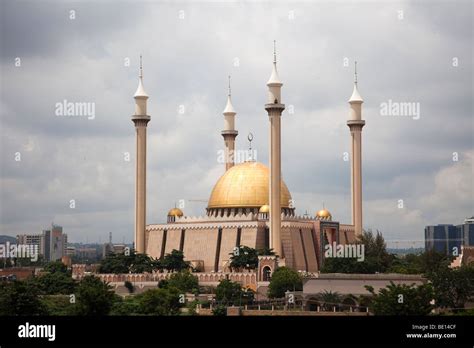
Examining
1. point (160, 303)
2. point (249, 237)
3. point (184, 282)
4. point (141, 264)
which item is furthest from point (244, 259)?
point (160, 303)

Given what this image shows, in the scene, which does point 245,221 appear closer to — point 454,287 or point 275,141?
point 275,141

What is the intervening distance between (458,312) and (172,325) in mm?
25338

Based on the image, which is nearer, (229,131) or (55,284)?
(55,284)

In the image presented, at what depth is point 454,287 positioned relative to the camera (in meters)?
66.1

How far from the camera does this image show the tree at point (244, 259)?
272 feet

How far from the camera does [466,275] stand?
221 ft

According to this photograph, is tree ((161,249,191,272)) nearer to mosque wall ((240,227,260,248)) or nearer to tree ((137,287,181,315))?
mosque wall ((240,227,260,248))

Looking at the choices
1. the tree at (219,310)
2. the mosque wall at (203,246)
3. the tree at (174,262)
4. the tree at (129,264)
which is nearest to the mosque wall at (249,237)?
the mosque wall at (203,246)

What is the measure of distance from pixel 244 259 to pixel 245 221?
546cm

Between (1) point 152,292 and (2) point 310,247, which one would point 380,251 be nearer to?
(2) point 310,247

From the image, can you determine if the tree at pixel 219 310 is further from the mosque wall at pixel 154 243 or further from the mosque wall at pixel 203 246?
the mosque wall at pixel 154 243

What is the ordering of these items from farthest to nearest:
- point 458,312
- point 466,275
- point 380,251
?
point 380,251
point 466,275
point 458,312

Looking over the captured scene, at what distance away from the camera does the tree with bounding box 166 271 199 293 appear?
250ft

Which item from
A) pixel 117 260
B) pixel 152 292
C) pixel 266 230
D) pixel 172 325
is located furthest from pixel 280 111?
pixel 172 325
